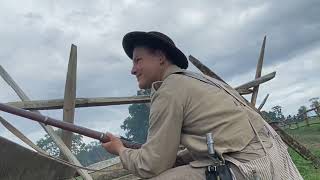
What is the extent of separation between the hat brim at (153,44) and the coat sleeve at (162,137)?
44 cm

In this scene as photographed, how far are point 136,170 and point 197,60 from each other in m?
5.87

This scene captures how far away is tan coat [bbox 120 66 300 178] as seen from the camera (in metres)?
3.08

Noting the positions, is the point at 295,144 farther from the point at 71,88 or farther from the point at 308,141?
the point at 308,141

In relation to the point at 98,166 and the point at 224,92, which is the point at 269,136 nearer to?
the point at 224,92

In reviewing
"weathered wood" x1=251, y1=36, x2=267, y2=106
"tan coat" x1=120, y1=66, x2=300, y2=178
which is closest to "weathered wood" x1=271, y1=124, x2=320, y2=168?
"weathered wood" x1=251, y1=36, x2=267, y2=106

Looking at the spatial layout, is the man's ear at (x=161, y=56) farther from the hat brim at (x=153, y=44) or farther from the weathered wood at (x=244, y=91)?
the weathered wood at (x=244, y=91)

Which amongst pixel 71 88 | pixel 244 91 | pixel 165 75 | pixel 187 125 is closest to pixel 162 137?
pixel 187 125

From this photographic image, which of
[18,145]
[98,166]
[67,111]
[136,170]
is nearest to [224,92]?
[136,170]

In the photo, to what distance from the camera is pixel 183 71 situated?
338 centimetres

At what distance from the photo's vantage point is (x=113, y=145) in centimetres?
351

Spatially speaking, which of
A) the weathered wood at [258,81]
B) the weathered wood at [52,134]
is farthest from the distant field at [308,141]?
the weathered wood at [52,134]

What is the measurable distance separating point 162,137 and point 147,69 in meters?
0.57

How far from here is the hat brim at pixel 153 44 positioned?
11.2ft

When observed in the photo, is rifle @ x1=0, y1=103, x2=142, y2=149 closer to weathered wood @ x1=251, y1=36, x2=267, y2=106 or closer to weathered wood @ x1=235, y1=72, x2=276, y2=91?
weathered wood @ x1=235, y1=72, x2=276, y2=91
